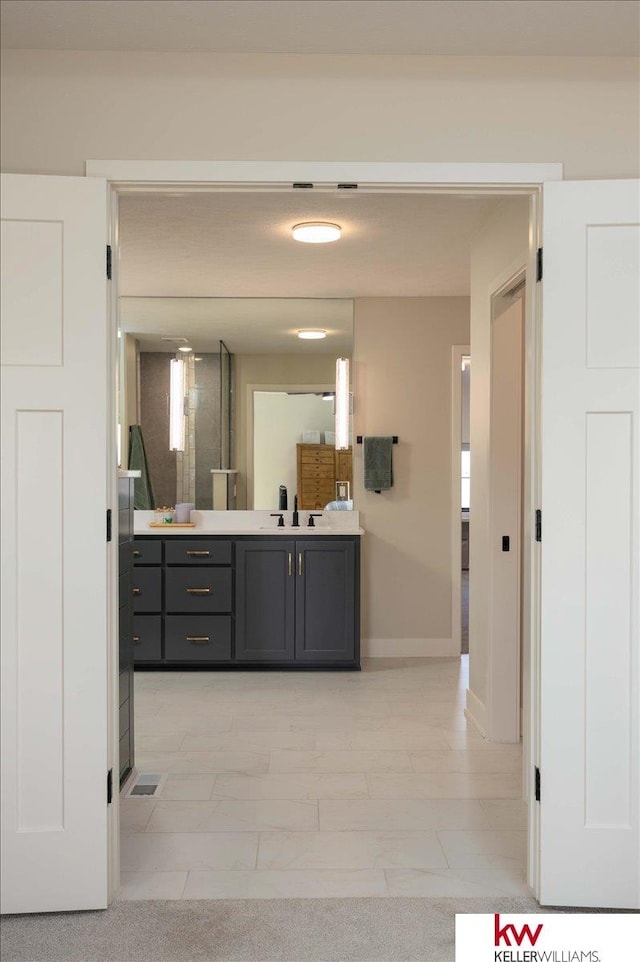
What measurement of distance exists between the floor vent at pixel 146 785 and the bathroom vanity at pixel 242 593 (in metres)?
1.78

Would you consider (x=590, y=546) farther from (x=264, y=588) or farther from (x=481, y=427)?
(x=264, y=588)

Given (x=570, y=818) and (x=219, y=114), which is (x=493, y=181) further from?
(x=570, y=818)

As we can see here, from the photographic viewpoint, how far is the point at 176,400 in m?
5.68

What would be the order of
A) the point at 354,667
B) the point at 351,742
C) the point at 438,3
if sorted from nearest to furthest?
the point at 438,3 < the point at 351,742 < the point at 354,667

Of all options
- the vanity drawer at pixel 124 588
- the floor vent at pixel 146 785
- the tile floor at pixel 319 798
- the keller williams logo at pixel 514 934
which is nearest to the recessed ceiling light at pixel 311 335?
the tile floor at pixel 319 798

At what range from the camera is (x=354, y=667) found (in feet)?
17.6

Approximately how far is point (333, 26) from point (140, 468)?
12.8 feet

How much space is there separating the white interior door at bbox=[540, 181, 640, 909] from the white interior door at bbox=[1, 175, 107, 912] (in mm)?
1334

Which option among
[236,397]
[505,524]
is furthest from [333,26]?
[236,397]

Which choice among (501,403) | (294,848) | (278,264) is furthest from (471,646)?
(278,264)

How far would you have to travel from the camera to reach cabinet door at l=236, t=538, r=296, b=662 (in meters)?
5.22

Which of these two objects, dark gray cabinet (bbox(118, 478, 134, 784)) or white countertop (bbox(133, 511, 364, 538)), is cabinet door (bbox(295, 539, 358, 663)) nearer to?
white countertop (bbox(133, 511, 364, 538))

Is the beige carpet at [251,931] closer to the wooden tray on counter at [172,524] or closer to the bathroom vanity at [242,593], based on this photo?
the bathroom vanity at [242,593]

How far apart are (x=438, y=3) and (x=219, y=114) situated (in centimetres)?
70
